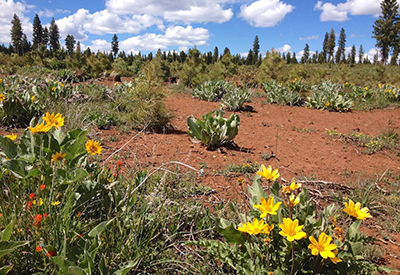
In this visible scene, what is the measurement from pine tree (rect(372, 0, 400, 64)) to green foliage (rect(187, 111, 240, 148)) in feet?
153

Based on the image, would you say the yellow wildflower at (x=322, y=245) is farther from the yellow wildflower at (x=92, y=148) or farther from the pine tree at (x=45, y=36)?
the pine tree at (x=45, y=36)

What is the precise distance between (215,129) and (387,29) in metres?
48.1

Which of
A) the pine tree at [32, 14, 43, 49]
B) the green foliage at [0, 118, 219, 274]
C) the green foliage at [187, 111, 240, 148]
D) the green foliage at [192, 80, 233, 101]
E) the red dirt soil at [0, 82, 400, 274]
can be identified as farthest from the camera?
the pine tree at [32, 14, 43, 49]

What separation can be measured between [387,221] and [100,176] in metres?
2.34

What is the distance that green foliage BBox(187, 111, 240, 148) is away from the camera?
4047 mm

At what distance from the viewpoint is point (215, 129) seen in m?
4.08

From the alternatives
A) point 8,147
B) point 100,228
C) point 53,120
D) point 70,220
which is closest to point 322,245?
point 100,228

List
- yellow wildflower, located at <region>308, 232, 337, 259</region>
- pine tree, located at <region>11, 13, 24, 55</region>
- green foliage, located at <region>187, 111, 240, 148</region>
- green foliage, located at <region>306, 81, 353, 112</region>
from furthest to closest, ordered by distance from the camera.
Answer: pine tree, located at <region>11, 13, 24, 55</region> → green foliage, located at <region>306, 81, 353, 112</region> → green foliage, located at <region>187, 111, 240, 148</region> → yellow wildflower, located at <region>308, 232, 337, 259</region>

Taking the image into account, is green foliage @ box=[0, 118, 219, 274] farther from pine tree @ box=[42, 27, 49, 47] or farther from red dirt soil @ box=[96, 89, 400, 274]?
pine tree @ box=[42, 27, 49, 47]

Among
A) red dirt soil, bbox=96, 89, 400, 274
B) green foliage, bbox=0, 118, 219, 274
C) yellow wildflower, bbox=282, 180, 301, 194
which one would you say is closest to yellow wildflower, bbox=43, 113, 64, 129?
green foliage, bbox=0, 118, 219, 274

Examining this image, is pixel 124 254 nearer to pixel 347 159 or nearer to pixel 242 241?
pixel 242 241

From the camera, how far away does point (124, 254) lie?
155 centimetres

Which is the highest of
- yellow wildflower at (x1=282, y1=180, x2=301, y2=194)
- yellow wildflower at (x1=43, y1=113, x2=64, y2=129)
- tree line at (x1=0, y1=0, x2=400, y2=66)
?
tree line at (x1=0, y1=0, x2=400, y2=66)

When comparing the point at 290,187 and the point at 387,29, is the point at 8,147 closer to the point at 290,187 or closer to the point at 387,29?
the point at 290,187
